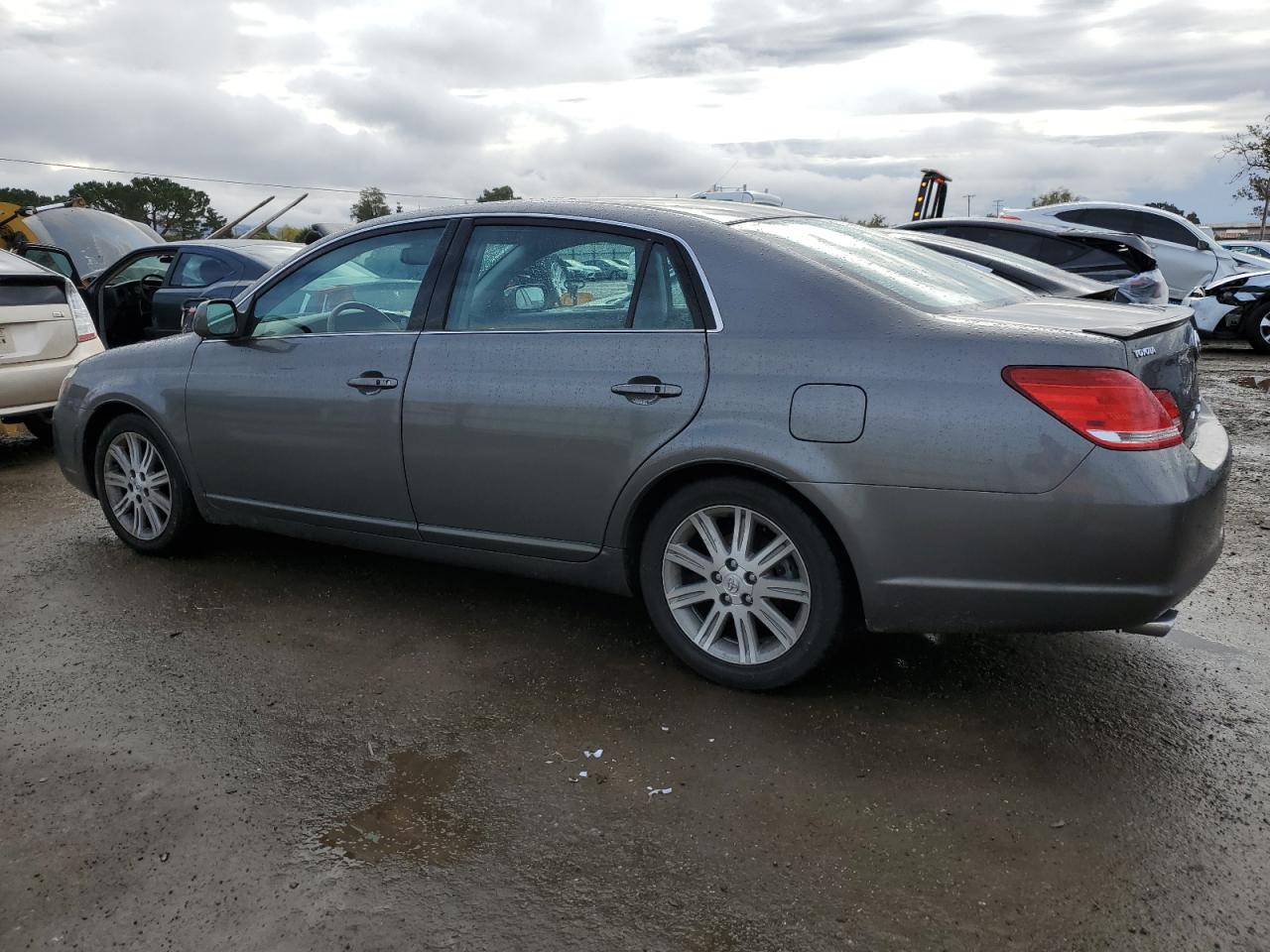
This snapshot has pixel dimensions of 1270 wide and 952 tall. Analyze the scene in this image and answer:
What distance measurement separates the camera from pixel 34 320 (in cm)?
784

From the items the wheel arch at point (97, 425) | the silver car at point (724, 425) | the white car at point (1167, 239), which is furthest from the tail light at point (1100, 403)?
the white car at point (1167, 239)

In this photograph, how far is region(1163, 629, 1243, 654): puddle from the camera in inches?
162

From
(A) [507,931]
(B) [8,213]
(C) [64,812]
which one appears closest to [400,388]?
(C) [64,812]

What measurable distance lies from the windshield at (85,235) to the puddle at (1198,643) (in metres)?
14.5

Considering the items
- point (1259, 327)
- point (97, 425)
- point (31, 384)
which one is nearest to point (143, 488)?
point (97, 425)

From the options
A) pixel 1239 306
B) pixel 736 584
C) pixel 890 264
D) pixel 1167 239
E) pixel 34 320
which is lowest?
pixel 1239 306

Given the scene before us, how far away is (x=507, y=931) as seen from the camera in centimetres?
254

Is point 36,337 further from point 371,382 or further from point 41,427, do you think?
point 371,382

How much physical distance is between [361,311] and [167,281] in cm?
693

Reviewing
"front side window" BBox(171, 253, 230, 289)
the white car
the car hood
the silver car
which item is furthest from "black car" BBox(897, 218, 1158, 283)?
the car hood

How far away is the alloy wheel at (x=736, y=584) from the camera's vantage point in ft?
11.8

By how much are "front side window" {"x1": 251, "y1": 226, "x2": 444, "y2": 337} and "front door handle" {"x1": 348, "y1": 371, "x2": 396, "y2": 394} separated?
0.20 metres

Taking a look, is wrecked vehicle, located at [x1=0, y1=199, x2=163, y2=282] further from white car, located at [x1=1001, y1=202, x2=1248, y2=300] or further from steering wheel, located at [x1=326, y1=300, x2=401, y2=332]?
white car, located at [x1=1001, y1=202, x2=1248, y2=300]

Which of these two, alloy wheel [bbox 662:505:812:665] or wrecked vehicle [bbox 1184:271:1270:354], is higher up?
alloy wheel [bbox 662:505:812:665]
